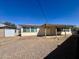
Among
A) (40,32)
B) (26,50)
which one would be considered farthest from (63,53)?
(40,32)

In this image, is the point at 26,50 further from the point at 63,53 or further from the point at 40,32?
the point at 40,32

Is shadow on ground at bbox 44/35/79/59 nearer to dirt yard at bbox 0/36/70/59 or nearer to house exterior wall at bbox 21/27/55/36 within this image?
dirt yard at bbox 0/36/70/59

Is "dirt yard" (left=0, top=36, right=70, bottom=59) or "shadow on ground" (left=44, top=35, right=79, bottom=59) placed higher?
"shadow on ground" (left=44, top=35, right=79, bottom=59)

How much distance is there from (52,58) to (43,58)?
0.57 meters

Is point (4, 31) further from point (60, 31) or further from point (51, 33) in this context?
point (60, 31)

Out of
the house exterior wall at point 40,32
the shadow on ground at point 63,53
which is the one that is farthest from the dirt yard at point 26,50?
the house exterior wall at point 40,32

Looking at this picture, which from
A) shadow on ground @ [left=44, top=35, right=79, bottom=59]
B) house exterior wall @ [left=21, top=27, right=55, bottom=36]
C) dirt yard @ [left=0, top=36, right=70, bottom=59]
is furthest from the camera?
house exterior wall @ [left=21, top=27, right=55, bottom=36]

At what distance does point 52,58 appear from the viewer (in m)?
6.61

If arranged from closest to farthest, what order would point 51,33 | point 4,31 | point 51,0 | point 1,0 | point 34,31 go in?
1. point 51,0
2. point 1,0
3. point 4,31
4. point 34,31
5. point 51,33

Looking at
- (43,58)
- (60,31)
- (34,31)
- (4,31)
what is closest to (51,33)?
(60,31)

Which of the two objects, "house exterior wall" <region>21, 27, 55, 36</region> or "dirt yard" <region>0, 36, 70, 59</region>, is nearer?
"dirt yard" <region>0, 36, 70, 59</region>

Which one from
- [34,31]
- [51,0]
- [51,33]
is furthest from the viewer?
[51,33]

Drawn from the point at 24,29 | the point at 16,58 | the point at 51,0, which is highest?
the point at 51,0

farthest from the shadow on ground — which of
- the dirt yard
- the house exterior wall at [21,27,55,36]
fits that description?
the house exterior wall at [21,27,55,36]
